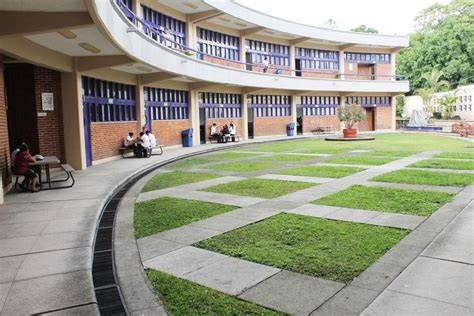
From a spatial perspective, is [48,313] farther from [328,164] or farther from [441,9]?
[441,9]

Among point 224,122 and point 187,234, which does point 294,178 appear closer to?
point 187,234

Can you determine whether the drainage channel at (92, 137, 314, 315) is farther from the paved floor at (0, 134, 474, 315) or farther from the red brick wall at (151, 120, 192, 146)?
the red brick wall at (151, 120, 192, 146)

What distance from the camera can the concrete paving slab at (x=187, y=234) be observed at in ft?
20.4

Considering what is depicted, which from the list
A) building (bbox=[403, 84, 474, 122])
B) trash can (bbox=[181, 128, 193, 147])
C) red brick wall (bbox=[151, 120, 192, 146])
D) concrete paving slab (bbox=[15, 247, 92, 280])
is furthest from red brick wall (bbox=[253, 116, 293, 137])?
concrete paving slab (bbox=[15, 247, 92, 280])

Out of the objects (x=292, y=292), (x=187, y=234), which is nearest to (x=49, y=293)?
(x=292, y=292)

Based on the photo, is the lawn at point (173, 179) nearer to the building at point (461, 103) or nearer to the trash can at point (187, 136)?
the trash can at point (187, 136)

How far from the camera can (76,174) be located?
13031mm

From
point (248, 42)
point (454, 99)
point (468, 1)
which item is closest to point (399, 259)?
point (248, 42)

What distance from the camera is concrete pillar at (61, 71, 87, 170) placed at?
13.9 meters

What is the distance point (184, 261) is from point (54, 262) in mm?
1526

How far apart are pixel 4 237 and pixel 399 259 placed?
536 centimetres

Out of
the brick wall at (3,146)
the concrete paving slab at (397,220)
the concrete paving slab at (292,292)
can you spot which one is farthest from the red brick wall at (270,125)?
the concrete paving slab at (292,292)

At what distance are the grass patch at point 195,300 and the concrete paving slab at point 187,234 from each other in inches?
56.5

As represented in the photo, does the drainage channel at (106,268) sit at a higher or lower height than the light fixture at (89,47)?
lower
